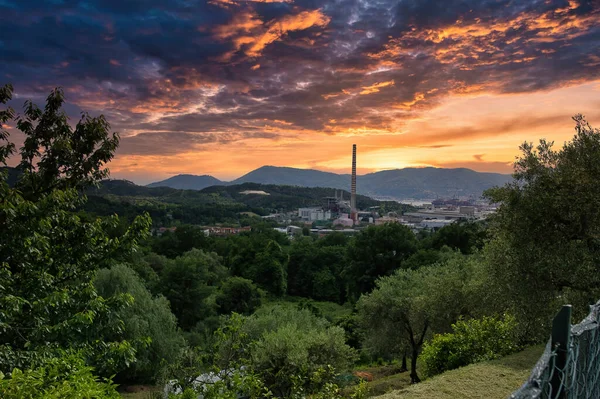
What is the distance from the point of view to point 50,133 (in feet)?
23.5

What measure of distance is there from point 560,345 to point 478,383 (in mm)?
6168

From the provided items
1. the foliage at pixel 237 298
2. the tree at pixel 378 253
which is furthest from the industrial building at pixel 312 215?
the foliage at pixel 237 298

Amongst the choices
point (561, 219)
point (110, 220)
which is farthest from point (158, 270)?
point (561, 219)

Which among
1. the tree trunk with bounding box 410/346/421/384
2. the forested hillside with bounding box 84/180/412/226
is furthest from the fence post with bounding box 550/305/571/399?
the tree trunk with bounding box 410/346/421/384

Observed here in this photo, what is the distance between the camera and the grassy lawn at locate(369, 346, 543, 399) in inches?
260

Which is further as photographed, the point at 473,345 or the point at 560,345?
the point at 473,345

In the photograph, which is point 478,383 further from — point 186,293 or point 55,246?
point 186,293

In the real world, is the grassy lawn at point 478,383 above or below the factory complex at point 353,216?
above

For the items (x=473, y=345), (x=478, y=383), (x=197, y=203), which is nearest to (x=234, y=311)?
(x=473, y=345)

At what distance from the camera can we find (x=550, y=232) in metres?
9.66

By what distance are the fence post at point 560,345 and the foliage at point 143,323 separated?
19.2m

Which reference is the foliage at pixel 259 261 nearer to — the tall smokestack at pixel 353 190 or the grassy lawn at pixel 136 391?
the grassy lawn at pixel 136 391

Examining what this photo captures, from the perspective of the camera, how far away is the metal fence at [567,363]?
5.42 feet

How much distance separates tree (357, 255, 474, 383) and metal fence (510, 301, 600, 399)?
479 inches
